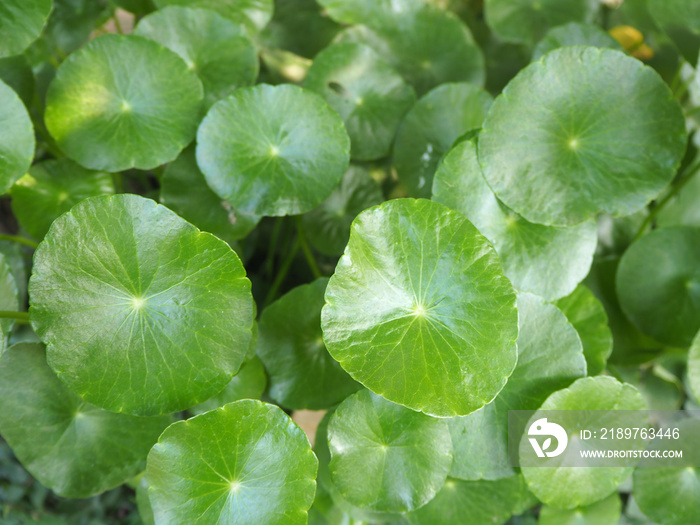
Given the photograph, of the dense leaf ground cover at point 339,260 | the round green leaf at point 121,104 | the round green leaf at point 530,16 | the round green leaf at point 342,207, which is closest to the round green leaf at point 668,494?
the dense leaf ground cover at point 339,260

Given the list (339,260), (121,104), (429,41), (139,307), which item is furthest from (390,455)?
(429,41)

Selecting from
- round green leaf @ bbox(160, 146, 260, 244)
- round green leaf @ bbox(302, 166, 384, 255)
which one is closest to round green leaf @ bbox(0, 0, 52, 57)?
round green leaf @ bbox(160, 146, 260, 244)

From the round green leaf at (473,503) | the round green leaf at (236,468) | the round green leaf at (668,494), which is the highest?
the round green leaf at (236,468)

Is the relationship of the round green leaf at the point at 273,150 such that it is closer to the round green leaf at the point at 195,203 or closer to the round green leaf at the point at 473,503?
the round green leaf at the point at 195,203

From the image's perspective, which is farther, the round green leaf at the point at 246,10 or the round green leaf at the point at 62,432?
the round green leaf at the point at 246,10

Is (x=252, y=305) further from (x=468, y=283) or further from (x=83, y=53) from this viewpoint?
(x=83, y=53)

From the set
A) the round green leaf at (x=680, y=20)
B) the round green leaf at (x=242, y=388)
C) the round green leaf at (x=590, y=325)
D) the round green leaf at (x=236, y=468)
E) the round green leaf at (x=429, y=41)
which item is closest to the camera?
the round green leaf at (x=236, y=468)

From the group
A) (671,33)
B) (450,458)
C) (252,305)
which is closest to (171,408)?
(252,305)

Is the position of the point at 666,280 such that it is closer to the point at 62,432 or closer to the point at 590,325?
the point at 590,325
